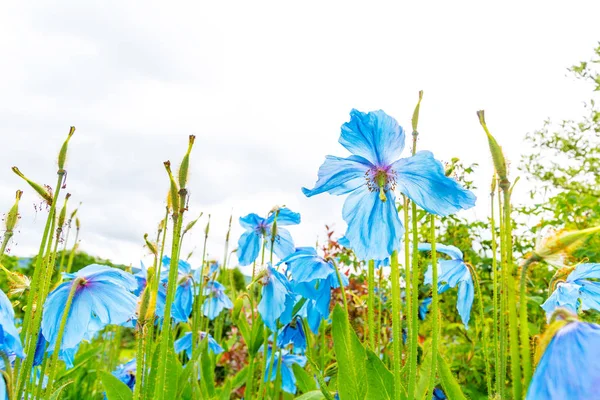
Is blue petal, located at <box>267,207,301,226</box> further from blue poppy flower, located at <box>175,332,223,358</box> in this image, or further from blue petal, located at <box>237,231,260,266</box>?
blue poppy flower, located at <box>175,332,223,358</box>

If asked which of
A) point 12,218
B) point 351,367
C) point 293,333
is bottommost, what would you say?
point 351,367

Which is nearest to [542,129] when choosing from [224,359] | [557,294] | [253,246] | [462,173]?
[462,173]

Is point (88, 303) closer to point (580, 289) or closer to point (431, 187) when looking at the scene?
point (431, 187)

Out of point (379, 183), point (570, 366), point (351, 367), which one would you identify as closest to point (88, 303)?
point (351, 367)

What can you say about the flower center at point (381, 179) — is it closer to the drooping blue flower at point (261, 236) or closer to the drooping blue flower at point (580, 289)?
the drooping blue flower at point (580, 289)

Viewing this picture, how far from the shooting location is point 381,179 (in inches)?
58.0

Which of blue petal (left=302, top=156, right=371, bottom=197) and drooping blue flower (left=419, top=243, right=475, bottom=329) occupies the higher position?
blue petal (left=302, top=156, right=371, bottom=197)

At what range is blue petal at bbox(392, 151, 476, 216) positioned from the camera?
51.2 inches

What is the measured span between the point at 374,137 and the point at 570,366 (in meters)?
0.90

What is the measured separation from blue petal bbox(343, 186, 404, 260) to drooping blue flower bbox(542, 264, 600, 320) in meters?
0.45

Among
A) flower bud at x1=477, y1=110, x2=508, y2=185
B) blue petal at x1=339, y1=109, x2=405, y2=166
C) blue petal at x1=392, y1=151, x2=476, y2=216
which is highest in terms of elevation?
blue petal at x1=339, y1=109, x2=405, y2=166

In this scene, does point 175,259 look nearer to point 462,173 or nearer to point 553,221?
point 462,173

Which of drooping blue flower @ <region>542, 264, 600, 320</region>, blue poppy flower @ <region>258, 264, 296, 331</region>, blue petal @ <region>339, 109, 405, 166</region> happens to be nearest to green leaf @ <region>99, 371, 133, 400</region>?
blue poppy flower @ <region>258, 264, 296, 331</region>

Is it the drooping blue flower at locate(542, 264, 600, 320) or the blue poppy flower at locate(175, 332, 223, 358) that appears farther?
the blue poppy flower at locate(175, 332, 223, 358)
